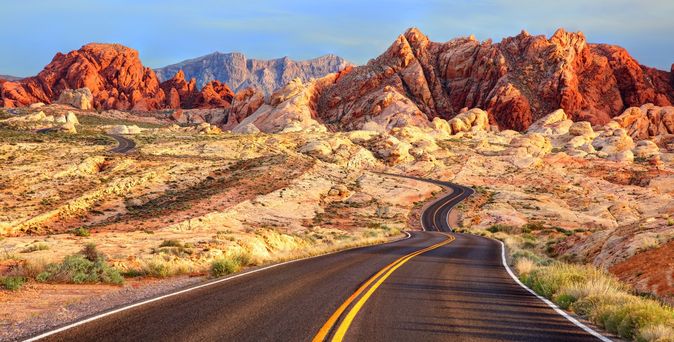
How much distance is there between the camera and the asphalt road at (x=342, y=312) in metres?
7.90

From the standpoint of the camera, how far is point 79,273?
13.8 metres

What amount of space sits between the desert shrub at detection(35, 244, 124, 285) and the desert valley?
0.05m

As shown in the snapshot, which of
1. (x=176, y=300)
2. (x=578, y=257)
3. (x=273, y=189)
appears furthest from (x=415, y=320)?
(x=273, y=189)

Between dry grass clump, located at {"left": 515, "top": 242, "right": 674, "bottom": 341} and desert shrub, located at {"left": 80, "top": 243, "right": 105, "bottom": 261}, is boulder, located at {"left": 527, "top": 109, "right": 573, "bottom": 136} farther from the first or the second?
desert shrub, located at {"left": 80, "top": 243, "right": 105, "bottom": 261}

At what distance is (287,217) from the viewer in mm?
55906

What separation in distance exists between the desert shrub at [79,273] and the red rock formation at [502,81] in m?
139

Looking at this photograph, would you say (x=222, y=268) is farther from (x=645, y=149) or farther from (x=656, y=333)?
(x=645, y=149)

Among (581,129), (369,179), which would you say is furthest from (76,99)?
(581,129)

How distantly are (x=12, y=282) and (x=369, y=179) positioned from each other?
7151 centimetres

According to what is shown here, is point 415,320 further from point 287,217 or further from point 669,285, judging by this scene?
point 287,217

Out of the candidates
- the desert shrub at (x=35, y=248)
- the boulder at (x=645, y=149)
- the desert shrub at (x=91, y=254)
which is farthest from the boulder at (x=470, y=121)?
the desert shrub at (x=91, y=254)

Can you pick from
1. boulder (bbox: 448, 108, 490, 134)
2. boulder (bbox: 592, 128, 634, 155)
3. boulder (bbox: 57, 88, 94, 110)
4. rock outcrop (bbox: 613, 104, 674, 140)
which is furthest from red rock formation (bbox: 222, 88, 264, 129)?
rock outcrop (bbox: 613, 104, 674, 140)

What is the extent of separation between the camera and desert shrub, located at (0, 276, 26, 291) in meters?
12.0

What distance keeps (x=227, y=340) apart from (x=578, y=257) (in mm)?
20961
